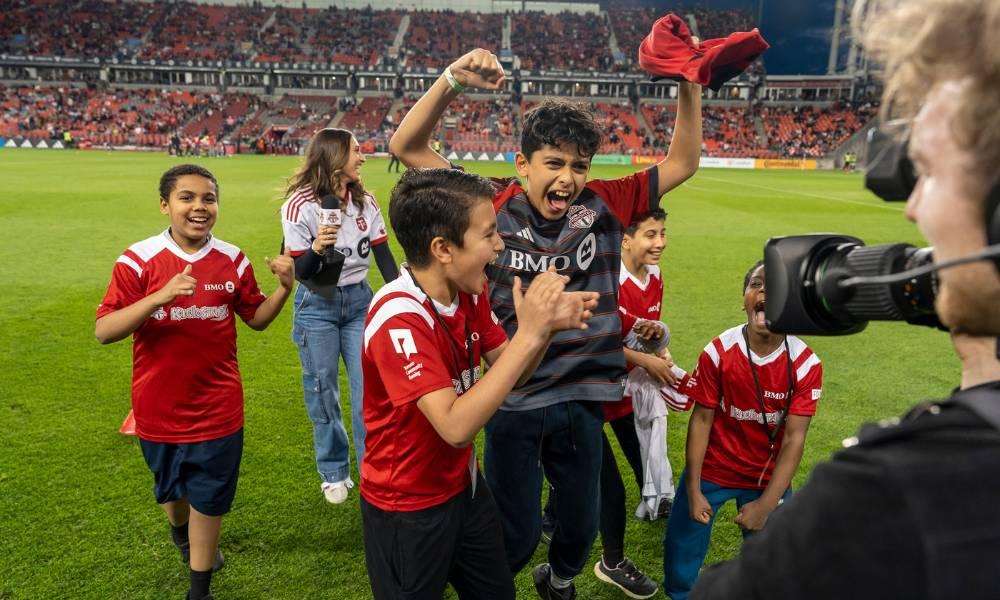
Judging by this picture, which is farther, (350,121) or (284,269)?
(350,121)

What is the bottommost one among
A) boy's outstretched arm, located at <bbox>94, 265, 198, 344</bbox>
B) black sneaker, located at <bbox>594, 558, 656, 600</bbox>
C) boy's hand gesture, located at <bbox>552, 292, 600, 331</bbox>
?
black sneaker, located at <bbox>594, 558, 656, 600</bbox>

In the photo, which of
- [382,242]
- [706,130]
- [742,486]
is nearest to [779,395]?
[742,486]

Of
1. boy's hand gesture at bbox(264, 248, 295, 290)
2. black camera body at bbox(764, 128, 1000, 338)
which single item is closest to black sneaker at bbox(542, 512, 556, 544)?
boy's hand gesture at bbox(264, 248, 295, 290)

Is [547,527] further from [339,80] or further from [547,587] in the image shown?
[339,80]

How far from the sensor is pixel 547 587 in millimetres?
3143

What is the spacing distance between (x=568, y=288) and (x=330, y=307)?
1.95 m

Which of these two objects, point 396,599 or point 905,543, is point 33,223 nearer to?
point 396,599

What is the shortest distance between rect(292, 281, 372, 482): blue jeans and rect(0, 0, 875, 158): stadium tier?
136 feet

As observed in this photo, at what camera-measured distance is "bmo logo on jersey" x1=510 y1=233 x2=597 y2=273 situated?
2.82 m

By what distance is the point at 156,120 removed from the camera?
166 ft

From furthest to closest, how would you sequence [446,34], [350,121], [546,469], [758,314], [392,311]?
[446,34], [350,121], [546,469], [758,314], [392,311]

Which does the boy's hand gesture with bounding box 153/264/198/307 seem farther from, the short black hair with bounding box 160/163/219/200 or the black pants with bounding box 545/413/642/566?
the black pants with bounding box 545/413/642/566

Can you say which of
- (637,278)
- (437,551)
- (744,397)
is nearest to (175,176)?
(437,551)

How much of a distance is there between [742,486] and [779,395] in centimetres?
49
